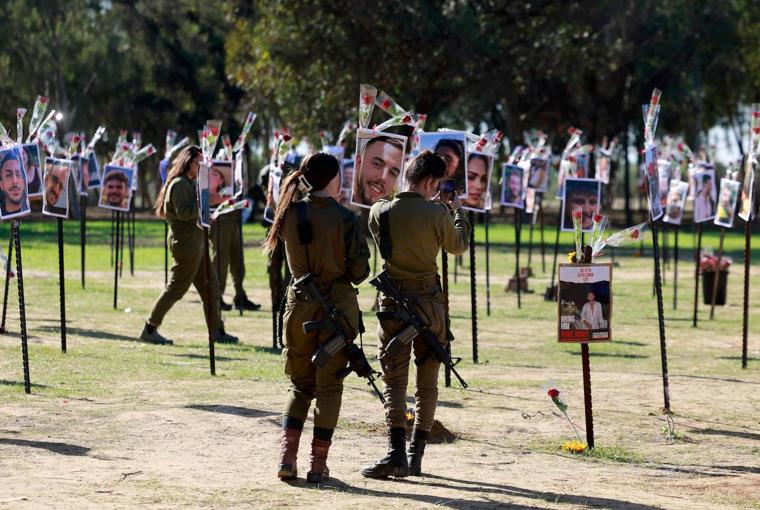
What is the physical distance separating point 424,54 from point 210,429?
31.5 metres

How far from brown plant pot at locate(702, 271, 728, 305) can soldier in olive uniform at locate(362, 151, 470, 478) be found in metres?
14.2

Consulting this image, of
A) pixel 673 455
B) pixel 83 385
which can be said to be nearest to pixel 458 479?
pixel 673 455

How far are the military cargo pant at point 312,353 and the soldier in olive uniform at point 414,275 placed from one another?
0.39 metres

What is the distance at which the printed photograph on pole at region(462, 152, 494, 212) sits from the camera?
46.2 feet

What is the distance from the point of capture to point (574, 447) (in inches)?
385

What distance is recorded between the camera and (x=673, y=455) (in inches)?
387

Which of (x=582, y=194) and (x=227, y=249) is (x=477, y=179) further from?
(x=227, y=249)

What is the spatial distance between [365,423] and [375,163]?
203cm

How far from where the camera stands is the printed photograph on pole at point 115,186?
64.4ft

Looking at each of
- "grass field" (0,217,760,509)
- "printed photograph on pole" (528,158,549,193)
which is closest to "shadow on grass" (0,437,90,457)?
"grass field" (0,217,760,509)

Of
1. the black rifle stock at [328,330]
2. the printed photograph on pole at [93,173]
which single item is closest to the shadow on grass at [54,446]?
the black rifle stock at [328,330]

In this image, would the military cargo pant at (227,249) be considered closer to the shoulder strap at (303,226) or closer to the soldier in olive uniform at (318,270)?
the soldier in olive uniform at (318,270)

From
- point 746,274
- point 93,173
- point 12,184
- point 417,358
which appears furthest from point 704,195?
point 417,358

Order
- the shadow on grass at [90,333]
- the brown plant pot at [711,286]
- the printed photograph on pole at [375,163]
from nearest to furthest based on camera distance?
the printed photograph on pole at [375,163]
the shadow on grass at [90,333]
the brown plant pot at [711,286]
